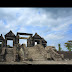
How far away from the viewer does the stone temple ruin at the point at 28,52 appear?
15312 millimetres

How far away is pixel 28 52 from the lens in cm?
1784

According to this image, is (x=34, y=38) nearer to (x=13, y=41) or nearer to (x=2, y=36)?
(x=13, y=41)

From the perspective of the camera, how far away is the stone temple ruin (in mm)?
15312
